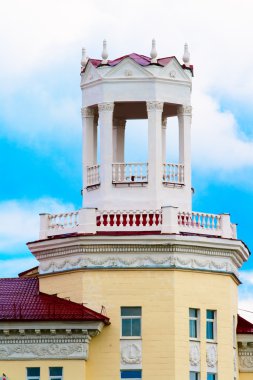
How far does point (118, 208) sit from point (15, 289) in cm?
516

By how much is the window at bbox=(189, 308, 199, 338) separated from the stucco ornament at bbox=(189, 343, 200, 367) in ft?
1.44

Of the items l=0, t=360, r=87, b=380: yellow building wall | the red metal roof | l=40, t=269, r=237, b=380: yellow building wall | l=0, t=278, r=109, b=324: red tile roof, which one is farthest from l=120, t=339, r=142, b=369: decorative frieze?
the red metal roof

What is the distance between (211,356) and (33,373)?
6965 mm

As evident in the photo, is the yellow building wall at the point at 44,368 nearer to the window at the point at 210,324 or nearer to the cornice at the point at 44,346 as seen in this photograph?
the cornice at the point at 44,346

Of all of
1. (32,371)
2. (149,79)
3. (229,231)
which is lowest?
(32,371)

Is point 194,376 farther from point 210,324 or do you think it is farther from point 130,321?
point 130,321

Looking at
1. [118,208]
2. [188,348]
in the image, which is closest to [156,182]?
[118,208]

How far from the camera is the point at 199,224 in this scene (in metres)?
64.8

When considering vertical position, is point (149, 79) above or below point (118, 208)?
above

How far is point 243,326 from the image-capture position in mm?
67500

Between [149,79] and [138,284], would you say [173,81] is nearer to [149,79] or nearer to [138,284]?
[149,79]

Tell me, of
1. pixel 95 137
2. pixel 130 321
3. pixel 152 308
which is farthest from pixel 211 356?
pixel 95 137

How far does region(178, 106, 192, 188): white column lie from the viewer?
66500 mm

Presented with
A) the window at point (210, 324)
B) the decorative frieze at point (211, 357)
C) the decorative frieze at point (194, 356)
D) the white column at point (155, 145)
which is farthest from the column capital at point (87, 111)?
the decorative frieze at point (211, 357)
